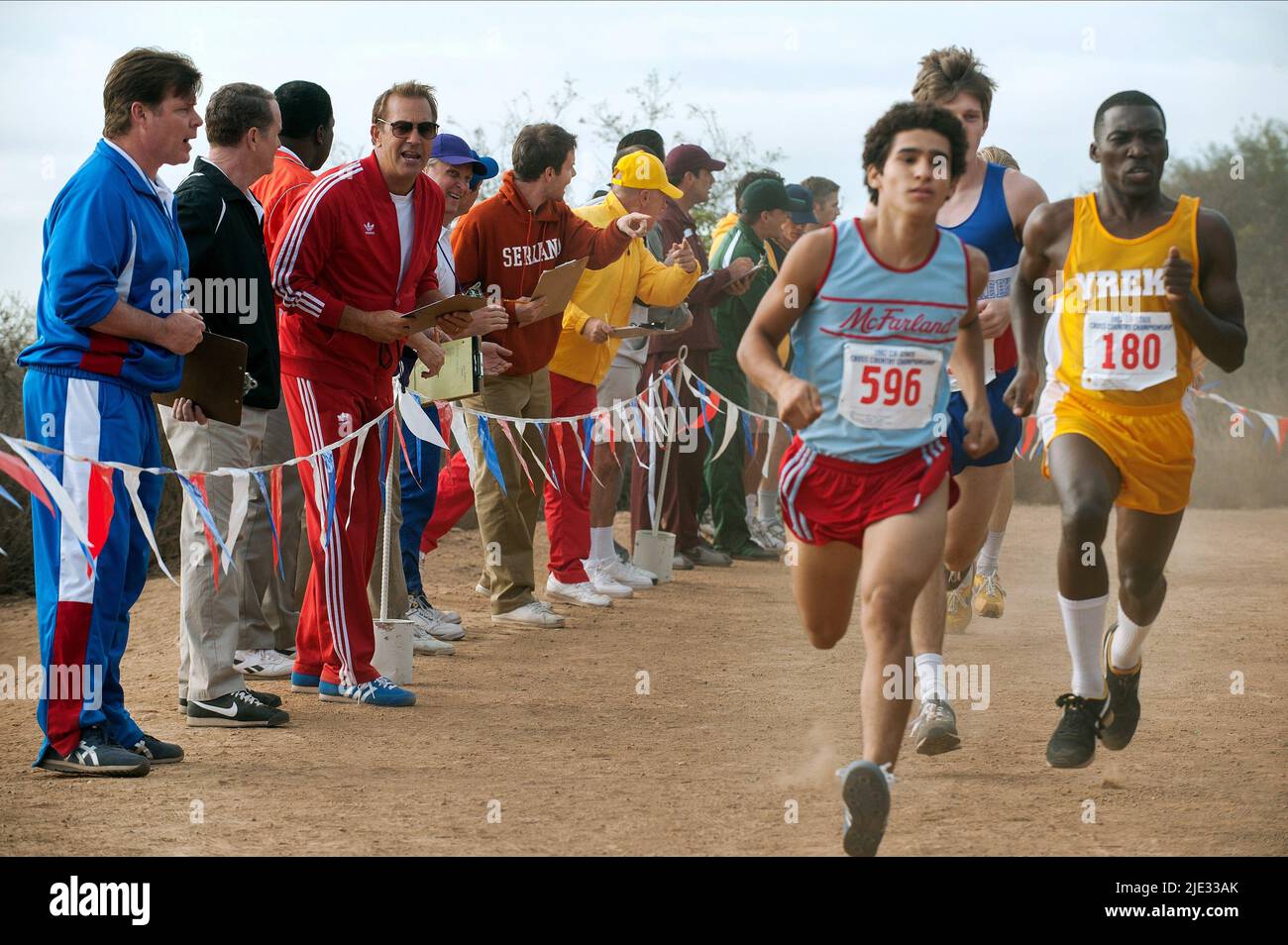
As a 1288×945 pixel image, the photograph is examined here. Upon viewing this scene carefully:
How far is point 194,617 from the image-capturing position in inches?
248

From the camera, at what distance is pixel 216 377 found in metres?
5.92

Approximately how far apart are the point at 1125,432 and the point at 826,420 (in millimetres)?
1283

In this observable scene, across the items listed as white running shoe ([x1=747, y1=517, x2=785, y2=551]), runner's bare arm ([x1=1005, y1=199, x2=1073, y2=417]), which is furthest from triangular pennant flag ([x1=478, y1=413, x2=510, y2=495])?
white running shoe ([x1=747, y1=517, x2=785, y2=551])

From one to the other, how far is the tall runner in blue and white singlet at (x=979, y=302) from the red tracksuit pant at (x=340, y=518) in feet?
7.59

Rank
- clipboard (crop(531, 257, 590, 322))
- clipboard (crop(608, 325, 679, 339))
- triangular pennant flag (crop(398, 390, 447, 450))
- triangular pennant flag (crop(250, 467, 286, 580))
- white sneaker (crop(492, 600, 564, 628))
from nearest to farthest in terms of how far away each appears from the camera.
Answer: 1. triangular pennant flag (crop(250, 467, 286, 580))
2. triangular pennant flag (crop(398, 390, 447, 450))
3. clipboard (crop(531, 257, 590, 322))
4. white sneaker (crop(492, 600, 564, 628))
5. clipboard (crop(608, 325, 679, 339))

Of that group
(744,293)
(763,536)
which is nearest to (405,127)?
(744,293)

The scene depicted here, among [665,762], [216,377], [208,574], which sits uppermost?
[216,377]

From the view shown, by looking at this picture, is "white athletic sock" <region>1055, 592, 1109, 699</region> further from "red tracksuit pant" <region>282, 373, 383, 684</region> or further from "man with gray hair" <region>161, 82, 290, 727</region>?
"man with gray hair" <region>161, 82, 290, 727</region>

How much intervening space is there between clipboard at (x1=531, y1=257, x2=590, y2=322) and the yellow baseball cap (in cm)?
127

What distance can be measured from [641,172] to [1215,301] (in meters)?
4.67

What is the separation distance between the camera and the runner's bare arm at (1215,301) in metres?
5.39

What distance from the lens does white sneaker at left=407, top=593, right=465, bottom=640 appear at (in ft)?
28.3

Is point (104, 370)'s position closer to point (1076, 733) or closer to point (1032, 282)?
point (1032, 282)

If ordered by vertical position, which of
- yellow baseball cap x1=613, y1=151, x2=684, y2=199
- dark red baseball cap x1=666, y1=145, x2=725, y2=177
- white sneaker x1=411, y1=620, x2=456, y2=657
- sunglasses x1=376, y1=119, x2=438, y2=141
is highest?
dark red baseball cap x1=666, y1=145, x2=725, y2=177
